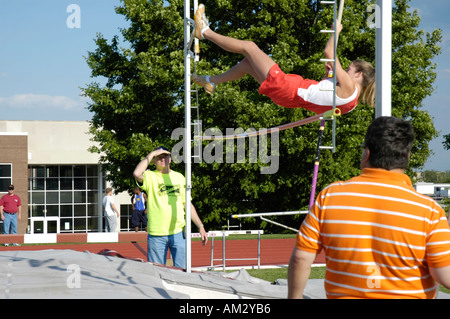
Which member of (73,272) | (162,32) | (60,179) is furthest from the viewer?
(60,179)

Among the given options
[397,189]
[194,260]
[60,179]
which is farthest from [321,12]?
[60,179]

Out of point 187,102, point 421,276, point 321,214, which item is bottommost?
point 421,276

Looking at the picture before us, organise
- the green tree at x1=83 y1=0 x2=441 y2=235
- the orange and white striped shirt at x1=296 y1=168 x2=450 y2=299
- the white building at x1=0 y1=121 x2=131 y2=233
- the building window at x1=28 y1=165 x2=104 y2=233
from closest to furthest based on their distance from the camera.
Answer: the orange and white striped shirt at x1=296 y1=168 x2=450 y2=299
the green tree at x1=83 y1=0 x2=441 y2=235
the white building at x1=0 y1=121 x2=131 y2=233
the building window at x1=28 y1=165 x2=104 y2=233

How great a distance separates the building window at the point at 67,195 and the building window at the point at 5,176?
5.17 m

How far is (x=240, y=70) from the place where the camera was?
186 inches

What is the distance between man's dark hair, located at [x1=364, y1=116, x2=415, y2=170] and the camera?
6.70ft

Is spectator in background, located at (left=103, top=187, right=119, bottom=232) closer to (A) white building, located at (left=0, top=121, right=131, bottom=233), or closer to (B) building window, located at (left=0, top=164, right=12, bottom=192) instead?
(B) building window, located at (left=0, top=164, right=12, bottom=192)

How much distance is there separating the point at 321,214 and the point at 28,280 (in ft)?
7.73

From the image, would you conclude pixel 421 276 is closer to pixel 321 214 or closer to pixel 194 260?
pixel 321 214

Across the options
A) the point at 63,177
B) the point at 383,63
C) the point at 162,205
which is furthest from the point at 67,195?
the point at 383,63

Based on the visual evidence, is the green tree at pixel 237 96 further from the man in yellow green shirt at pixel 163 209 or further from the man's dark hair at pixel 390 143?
the man's dark hair at pixel 390 143

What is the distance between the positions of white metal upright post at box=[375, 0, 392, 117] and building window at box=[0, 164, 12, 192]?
2650cm

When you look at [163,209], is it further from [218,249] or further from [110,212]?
[110,212]

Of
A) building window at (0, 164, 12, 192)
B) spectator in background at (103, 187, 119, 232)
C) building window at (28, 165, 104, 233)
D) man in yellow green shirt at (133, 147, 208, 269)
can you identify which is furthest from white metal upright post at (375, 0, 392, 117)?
building window at (28, 165, 104, 233)
